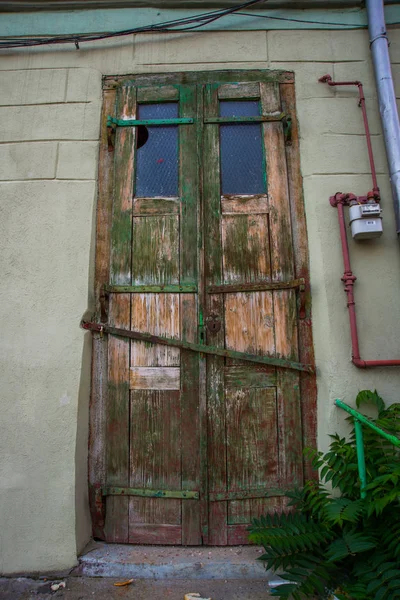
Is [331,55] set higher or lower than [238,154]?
higher

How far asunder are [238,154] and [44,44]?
5.75ft

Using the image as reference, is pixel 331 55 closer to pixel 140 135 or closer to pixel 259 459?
pixel 140 135

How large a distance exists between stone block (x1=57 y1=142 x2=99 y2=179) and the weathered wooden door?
0.16 meters

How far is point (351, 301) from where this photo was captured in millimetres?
2436

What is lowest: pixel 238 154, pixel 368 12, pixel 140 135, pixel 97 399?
pixel 97 399

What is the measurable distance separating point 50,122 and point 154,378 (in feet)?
6.76

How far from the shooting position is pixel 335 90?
9.13ft

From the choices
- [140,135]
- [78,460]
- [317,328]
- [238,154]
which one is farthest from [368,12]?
[78,460]

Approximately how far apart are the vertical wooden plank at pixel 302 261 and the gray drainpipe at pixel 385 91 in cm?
60

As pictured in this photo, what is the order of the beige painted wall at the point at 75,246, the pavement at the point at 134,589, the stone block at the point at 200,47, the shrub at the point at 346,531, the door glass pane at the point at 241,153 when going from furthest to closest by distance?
1. the stone block at the point at 200,47
2. the door glass pane at the point at 241,153
3. the beige painted wall at the point at 75,246
4. the pavement at the point at 134,589
5. the shrub at the point at 346,531

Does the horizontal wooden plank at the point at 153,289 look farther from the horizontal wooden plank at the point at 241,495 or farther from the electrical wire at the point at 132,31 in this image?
the electrical wire at the point at 132,31

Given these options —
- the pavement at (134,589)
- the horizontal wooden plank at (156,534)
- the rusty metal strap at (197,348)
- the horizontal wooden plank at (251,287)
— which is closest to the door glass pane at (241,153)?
the horizontal wooden plank at (251,287)

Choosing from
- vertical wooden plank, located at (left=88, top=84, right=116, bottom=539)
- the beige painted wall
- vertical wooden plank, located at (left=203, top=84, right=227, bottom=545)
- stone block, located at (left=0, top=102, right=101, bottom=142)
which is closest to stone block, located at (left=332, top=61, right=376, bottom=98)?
the beige painted wall

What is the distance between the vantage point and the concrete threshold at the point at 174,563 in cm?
217
